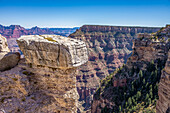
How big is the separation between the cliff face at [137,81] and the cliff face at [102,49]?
Answer: 61.2 m

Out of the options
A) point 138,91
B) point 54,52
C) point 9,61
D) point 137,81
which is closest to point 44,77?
point 54,52

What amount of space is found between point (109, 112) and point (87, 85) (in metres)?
68.7

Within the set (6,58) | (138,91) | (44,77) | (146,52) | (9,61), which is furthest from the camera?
(146,52)

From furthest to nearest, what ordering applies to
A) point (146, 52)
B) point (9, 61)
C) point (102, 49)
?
point (102, 49) → point (146, 52) → point (9, 61)

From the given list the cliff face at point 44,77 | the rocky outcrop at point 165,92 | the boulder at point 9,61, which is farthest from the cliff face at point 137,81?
the boulder at point 9,61

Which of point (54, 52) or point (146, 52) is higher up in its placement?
point (54, 52)

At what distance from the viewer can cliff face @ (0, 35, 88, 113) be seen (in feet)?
36.6

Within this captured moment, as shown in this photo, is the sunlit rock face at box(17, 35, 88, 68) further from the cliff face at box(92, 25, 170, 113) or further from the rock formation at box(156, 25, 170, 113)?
the cliff face at box(92, 25, 170, 113)

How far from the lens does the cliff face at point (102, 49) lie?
118406mm

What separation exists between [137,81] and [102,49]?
112 metres

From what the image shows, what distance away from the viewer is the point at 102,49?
154625 mm

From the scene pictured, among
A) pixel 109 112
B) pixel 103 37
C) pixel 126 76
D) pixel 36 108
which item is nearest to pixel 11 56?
pixel 36 108

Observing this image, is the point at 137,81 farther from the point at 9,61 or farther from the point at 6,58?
the point at 6,58

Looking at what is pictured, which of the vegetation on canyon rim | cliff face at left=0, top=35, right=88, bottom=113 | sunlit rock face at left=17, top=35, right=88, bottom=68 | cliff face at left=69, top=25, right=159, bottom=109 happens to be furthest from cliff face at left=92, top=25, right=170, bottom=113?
cliff face at left=69, top=25, right=159, bottom=109
